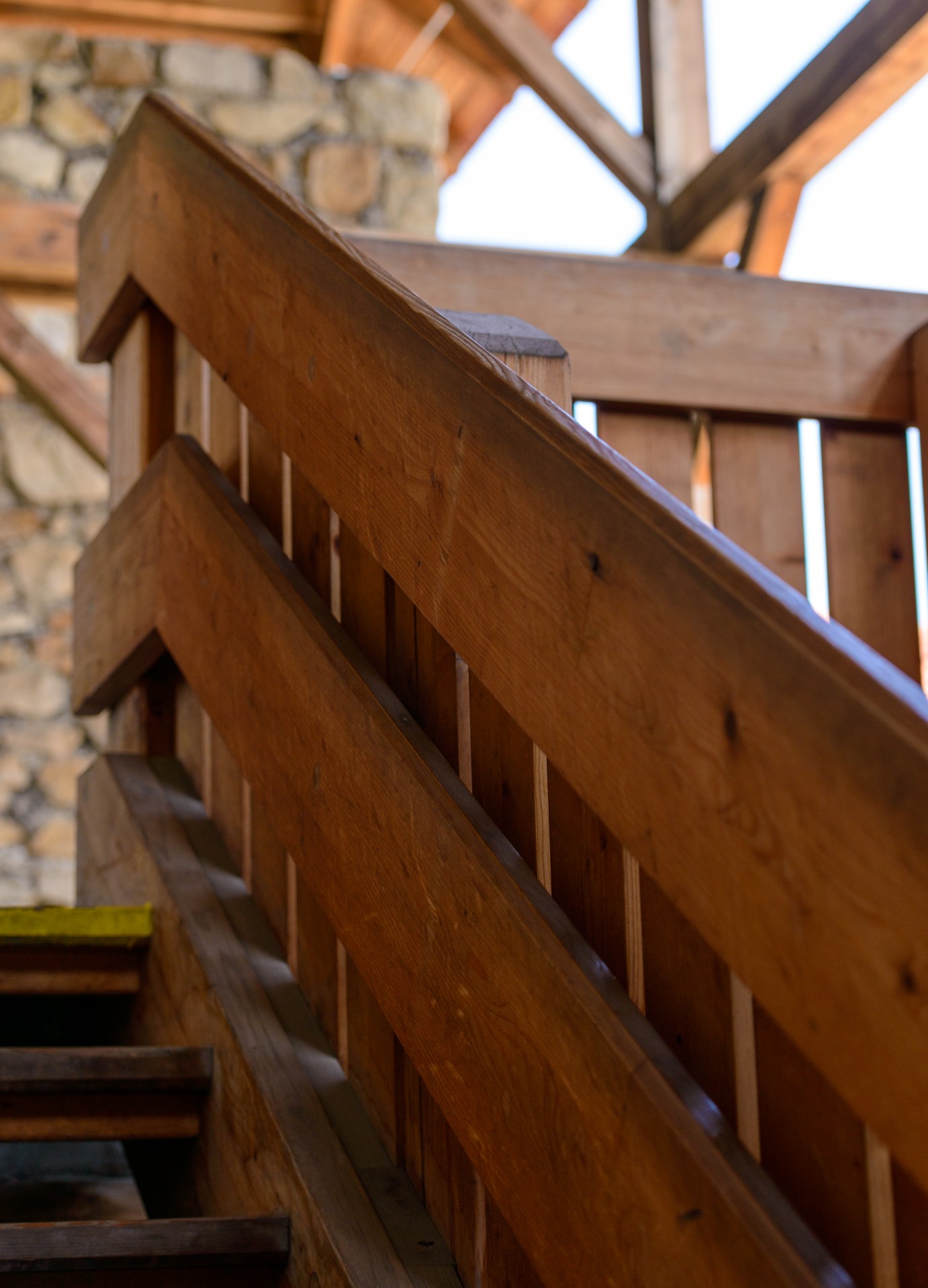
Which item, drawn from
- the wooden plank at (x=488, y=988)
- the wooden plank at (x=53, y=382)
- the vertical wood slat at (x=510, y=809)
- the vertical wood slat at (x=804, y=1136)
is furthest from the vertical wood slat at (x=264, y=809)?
the wooden plank at (x=53, y=382)

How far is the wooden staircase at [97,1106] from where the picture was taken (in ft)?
3.52

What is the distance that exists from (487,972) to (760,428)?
107 centimetres

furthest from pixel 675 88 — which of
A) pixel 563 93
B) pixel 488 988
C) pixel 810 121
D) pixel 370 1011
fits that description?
pixel 488 988

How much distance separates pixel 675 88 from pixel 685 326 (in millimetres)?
3007

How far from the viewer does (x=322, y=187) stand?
5.41m

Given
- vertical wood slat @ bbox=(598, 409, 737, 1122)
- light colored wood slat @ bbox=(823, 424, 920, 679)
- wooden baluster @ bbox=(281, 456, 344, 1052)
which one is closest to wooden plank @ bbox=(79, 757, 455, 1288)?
wooden baluster @ bbox=(281, 456, 344, 1052)

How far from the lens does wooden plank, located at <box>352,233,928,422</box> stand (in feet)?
5.67

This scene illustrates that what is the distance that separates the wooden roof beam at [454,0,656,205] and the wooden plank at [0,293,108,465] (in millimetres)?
1872

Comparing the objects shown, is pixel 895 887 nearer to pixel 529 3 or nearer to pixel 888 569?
pixel 888 569

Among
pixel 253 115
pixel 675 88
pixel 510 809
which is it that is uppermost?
pixel 253 115

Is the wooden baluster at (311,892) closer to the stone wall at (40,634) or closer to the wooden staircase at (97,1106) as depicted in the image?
the wooden staircase at (97,1106)

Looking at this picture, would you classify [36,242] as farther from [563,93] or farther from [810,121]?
[810,121]

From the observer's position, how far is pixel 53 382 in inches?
193

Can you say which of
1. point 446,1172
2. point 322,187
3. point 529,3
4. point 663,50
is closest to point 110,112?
point 322,187
